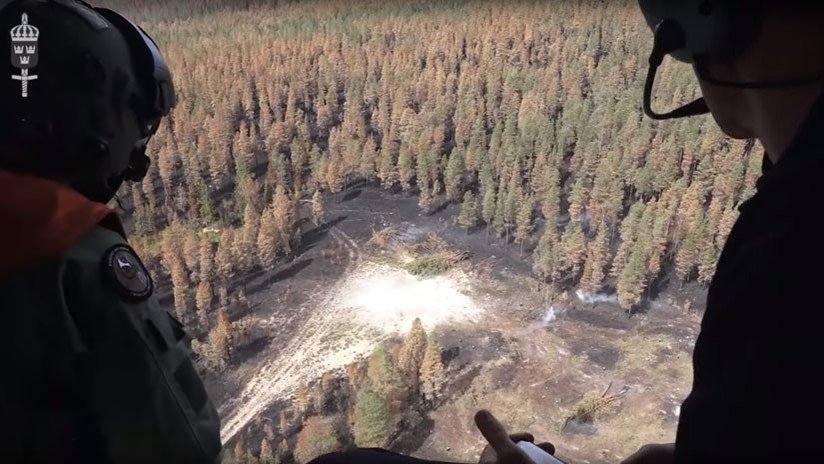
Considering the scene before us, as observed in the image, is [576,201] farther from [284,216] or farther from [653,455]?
[653,455]

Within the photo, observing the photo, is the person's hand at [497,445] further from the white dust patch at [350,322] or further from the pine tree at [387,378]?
the white dust patch at [350,322]

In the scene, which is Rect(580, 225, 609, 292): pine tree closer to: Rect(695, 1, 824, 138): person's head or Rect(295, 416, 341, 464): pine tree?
Rect(295, 416, 341, 464): pine tree

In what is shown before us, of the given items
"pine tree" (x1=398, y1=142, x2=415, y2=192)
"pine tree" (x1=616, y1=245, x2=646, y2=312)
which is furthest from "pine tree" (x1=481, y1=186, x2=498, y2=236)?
"pine tree" (x1=616, y1=245, x2=646, y2=312)

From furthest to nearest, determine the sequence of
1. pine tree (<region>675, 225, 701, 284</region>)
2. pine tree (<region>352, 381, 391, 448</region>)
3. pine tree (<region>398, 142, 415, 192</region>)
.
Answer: pine tree (<region>398, 142, 415, 192</region>), pine tree (<region>675, 225, 701, 284</region>), pine tree (<region>352, 381, 391, 448</region>)

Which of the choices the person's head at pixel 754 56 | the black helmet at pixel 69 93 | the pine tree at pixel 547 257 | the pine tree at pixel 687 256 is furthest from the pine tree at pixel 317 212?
the person's head at pixel 754 56

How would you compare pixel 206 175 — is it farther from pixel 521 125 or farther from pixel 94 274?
pixel 94 274

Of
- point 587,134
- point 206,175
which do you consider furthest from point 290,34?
point 587,134
